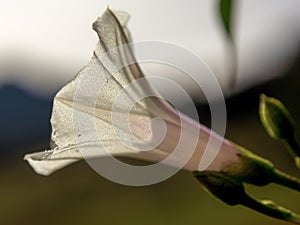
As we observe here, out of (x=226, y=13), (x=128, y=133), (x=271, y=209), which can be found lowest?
(x=271, y=209)

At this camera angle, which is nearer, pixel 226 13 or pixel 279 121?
pixel 226 13

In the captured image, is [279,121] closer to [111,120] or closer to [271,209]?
[271,209]

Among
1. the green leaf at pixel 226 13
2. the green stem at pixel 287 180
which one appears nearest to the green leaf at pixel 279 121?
the green stem at pixel 287 180

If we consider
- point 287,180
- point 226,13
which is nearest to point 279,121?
point 287,180

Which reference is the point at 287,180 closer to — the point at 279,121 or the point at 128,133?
the point at 279,121

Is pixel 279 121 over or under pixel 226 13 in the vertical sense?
under

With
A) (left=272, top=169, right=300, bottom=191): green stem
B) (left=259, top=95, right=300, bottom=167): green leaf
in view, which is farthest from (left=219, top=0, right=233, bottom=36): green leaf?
(left=272, top=169, right=300, bottom=191): green stem

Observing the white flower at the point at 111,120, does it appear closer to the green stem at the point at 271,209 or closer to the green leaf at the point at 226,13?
the green stem at the point at 271,209
